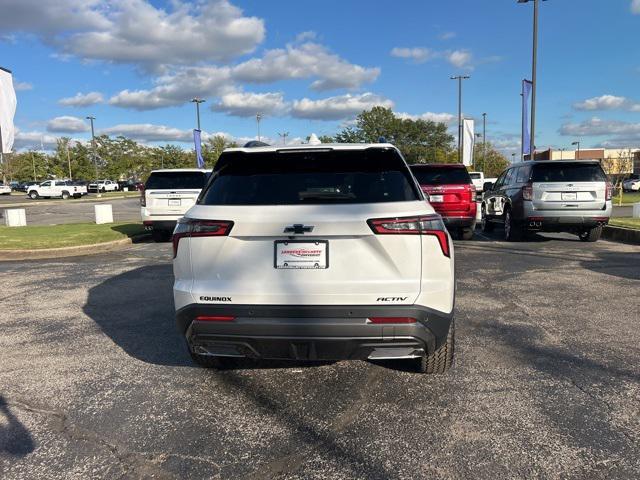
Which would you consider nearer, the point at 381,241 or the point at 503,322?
the point at 381,241

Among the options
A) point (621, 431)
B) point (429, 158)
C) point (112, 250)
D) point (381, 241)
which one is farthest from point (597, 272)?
point (429, 158)

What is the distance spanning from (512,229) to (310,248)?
9607 mm

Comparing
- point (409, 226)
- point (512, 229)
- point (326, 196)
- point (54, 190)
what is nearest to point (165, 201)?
point (512, 229)

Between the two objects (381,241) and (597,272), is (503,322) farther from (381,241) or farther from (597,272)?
(597,272)

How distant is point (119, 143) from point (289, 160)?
292 ft

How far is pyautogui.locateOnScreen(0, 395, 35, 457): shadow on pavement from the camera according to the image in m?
2.98

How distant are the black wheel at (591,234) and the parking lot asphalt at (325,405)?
598cm

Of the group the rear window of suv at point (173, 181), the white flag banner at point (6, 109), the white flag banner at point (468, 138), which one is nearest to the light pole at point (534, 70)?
the white flag banner at point (468, 138)

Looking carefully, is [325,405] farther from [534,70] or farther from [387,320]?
[534,70]

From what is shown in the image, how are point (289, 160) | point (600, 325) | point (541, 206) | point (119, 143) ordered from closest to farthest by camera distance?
point (289, 160), point (600, 325), point (541, 206), point (119, 143)

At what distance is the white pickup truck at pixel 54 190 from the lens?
51.5 m

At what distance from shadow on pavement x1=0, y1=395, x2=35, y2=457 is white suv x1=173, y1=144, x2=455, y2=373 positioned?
1.10 m

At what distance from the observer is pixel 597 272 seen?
7.97 meters

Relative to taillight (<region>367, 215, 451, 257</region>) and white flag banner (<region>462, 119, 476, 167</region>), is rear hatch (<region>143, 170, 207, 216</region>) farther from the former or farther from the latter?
white flag banner (<region>462, 119, 476, 167</region>)
